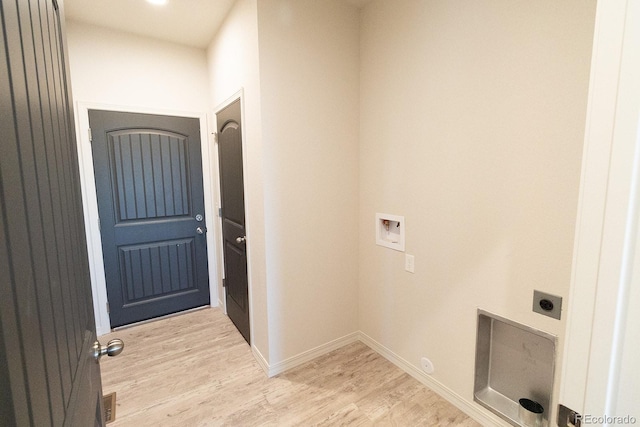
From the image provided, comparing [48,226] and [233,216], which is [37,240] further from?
[233,216]

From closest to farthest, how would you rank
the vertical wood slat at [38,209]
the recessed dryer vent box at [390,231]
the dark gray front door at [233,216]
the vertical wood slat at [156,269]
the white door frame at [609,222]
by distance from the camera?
the vertical wood slat at [38,209] < the white door frame at [609,222] < the recessed dryer vent box at [390,231] < the dark gray front door at [233,216] < the vertical wood slat at [156,269]

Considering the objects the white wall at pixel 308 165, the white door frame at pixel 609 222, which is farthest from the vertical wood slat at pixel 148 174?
the white door frame at pixel 609 222

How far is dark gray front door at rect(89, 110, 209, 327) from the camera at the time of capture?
2.66 m

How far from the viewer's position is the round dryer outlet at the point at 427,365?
197cm

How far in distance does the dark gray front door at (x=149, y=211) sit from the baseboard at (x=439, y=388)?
1.98 m

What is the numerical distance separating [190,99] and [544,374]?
3.45 meters

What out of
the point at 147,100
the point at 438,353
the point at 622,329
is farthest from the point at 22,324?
the point at 147,100

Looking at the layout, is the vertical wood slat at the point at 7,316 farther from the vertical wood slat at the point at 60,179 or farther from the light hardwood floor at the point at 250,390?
the light hardwood floor at the point at 250,390

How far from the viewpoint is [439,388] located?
6.34 feet

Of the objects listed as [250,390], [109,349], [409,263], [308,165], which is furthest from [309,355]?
[109,349]

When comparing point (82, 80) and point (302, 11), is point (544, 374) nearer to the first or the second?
point (302, 11)

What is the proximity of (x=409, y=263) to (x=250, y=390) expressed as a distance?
1396mm

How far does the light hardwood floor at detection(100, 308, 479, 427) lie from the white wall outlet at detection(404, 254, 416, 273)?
79 cm

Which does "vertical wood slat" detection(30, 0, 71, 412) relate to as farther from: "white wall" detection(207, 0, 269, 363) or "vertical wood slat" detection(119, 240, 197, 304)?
"vertical wood slat" detection(119, 240, 197, 304)
